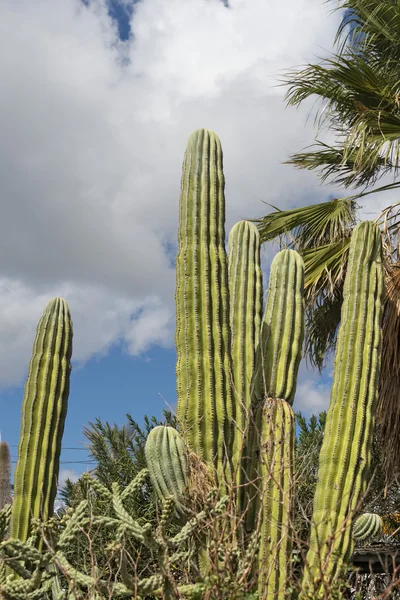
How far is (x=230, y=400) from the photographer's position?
491cm

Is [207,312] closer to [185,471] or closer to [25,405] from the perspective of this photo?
[185,471]

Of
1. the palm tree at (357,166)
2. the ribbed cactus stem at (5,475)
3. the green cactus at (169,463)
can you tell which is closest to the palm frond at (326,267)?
the palm tree at (357,166)

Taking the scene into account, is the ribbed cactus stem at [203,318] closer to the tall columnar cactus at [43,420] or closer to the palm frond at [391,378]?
the tall columnar cactus at [43,420]

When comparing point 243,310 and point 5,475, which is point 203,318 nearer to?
point 243,310

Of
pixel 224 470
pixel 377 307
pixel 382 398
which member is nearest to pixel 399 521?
pixel 382 398

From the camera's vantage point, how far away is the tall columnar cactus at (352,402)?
4973 millimetres

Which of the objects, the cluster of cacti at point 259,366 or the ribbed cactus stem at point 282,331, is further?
the ribbed cactus stem at point 282,331

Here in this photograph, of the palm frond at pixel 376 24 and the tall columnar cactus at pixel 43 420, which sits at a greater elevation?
the palm frond at pixel 376 24

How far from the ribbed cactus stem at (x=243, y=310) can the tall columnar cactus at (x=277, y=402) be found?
8 cm

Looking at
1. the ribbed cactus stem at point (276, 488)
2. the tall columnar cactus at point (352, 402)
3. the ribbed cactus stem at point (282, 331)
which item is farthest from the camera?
the ribbed cactus stem at point (282, 331)

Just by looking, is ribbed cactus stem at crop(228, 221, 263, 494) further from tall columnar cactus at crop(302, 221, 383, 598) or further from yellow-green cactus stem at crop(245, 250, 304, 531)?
tall columnar cactus at crop(302, 221, 383, 598)

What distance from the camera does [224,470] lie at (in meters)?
4.81

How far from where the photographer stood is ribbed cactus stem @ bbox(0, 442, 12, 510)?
1317 cm

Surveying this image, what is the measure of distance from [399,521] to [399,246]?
4.34 metres
